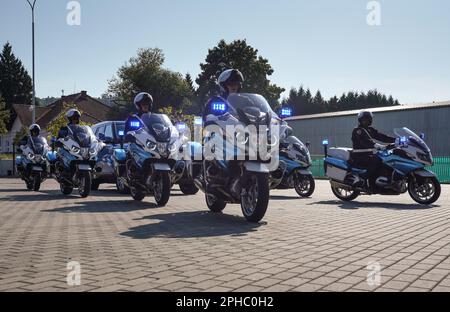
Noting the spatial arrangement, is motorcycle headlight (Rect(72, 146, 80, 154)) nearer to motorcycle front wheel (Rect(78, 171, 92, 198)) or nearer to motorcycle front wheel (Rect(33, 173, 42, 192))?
motorcycle front wheel (Rect(78, 171, 92, 198))

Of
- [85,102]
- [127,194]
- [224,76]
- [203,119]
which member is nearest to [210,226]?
[203,119]

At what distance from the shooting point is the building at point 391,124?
139 feet

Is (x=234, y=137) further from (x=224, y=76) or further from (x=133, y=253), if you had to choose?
(x=133, y=253)

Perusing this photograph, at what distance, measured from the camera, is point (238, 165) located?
310 inches

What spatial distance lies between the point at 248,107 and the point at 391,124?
42.2 metres

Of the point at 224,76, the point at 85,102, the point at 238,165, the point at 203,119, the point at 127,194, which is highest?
the point at 85,102

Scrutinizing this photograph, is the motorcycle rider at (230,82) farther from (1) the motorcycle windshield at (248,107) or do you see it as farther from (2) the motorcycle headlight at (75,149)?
(2) the motorcycle headlight at (75,149)

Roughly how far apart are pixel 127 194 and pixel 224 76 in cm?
681

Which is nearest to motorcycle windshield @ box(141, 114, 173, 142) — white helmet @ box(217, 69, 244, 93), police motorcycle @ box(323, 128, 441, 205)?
white helmet @ box(217, 69, 244, 93)

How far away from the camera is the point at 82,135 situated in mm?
13516

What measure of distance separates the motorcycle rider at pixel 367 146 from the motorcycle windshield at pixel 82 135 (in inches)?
275

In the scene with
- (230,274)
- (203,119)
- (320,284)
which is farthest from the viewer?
(203,119)

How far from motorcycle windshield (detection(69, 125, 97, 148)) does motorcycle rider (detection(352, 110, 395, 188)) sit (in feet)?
22.9

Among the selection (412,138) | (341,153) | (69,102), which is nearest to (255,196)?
(412,138)
